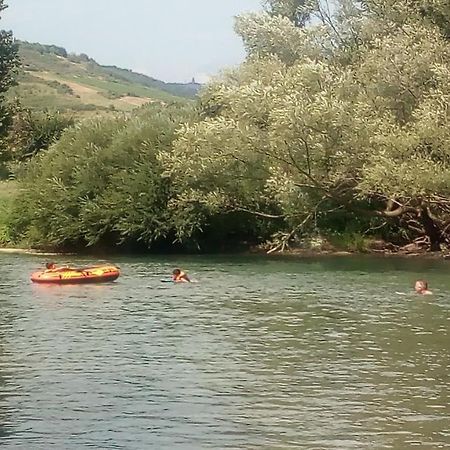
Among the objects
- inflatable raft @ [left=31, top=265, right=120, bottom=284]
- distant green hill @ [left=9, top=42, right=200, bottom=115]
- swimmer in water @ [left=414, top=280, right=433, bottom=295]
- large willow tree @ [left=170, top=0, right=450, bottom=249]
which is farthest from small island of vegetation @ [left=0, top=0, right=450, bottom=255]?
distant green hill @ [left=9, top=42, right=200, bottom=115]

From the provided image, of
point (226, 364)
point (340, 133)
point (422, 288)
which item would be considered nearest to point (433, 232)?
point (340, 133)

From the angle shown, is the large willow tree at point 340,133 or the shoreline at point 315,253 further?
the shoreline at point 315,253

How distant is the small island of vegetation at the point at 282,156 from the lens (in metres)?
41.1

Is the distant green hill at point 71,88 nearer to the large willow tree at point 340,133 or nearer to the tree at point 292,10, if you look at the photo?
the tree at point 292,10

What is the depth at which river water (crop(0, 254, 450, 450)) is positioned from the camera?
1423 centimetres

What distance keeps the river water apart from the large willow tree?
6489 mm

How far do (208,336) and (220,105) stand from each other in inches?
→ 1070

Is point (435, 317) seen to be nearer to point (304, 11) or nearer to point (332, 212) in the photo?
point (332, 212)

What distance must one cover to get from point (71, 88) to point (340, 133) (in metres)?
103

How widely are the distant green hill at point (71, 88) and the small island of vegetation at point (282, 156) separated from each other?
49142 millimetres

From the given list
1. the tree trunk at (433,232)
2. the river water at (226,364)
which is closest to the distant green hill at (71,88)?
the tree trunk at (433,232)

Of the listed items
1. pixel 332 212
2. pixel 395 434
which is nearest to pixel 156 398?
pixel 395 434

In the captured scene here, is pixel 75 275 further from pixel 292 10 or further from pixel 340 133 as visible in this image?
pixel 292 10

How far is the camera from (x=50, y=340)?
912 inches
